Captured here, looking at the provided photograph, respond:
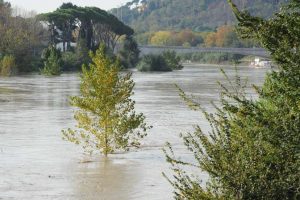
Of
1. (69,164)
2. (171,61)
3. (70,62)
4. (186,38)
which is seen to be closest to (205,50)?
Answer: (171,61)

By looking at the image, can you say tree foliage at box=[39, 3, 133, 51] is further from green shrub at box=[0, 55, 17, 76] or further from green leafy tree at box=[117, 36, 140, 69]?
green shrub at box=[0, 55, 17, 76]

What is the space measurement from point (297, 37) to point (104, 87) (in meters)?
11.4

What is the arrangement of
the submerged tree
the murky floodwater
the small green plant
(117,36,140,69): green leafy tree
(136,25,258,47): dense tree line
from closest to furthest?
the submerged tree < the murky floodwater < the small green plant < (117,36,140,69): green leafy tree < (136,25,258,47): dense tree line

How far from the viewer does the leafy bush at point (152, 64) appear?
88750mm

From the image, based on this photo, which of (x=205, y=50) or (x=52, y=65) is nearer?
(x=52, y=65)

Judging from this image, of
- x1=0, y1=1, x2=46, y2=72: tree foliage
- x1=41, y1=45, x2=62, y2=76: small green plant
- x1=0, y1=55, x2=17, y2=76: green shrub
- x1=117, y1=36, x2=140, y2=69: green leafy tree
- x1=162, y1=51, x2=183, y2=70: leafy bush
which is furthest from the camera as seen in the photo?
x1=162, y1=51, x2=183, y2=70: leafy bush

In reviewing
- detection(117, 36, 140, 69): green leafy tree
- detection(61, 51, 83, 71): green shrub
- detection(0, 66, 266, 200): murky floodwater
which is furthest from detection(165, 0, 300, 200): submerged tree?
detection(117, 36, 140, 69): green leafy tree

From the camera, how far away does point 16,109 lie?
101 ft

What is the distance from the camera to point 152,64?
9019 cm

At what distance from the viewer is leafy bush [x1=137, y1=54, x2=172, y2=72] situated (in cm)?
8875

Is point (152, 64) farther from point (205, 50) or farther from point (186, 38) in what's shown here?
point (186, 38)

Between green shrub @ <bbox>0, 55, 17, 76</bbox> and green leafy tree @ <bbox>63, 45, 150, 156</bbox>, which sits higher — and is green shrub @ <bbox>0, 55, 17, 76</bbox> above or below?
below

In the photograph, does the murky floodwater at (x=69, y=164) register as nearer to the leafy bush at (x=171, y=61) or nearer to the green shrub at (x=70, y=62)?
the green shrub at (x=70, y=62)

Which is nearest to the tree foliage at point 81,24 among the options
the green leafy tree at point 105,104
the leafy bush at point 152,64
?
Answer: the leafy bush at point 152,64
